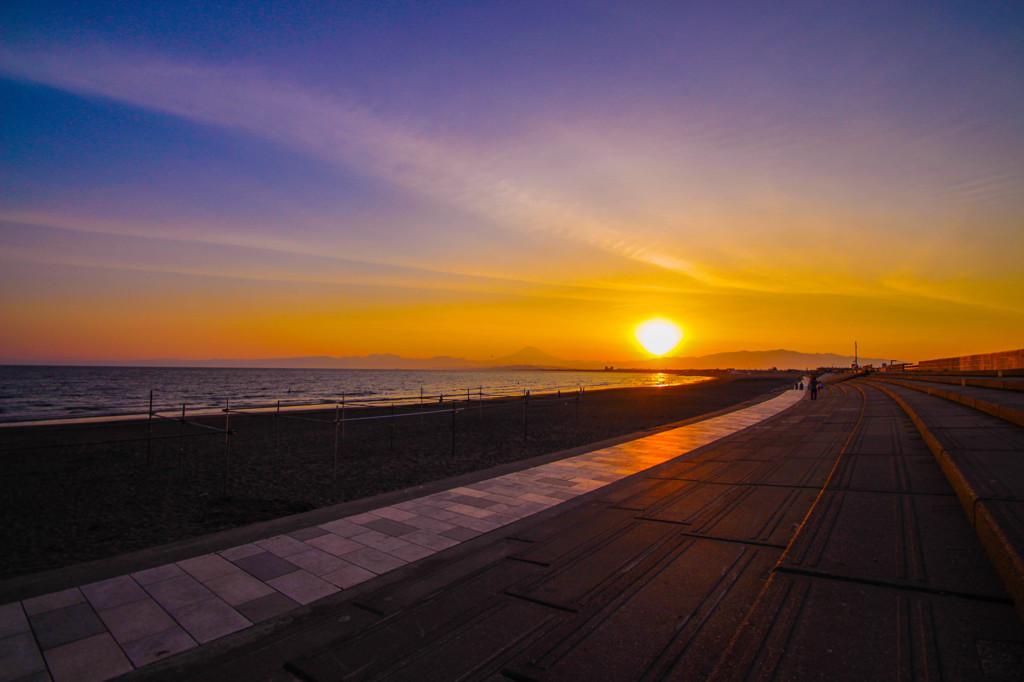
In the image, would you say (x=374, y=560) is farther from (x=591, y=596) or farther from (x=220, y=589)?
(x=591, y=596)

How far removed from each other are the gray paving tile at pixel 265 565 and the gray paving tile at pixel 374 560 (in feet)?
2.21

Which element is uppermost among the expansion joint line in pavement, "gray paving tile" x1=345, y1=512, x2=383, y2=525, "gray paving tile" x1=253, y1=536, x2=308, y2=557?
the expansion joint line in pavement

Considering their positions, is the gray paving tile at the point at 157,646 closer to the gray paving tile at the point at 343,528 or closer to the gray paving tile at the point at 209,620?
the gray paving tile at the point at 209,620

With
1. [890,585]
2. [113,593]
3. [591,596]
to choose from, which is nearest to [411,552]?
[591,596]

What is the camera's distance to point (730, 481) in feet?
30.9

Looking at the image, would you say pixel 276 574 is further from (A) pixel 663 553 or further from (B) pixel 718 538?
(B) pixel 718 538

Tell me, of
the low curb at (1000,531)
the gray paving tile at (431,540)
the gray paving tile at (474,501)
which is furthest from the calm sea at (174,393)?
the low curb at (1000,531)

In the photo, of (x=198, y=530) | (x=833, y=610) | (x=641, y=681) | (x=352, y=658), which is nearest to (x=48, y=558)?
(x=198, y=530)

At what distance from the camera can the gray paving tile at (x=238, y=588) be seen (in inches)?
189

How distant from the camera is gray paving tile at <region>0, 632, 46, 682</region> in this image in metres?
3.58

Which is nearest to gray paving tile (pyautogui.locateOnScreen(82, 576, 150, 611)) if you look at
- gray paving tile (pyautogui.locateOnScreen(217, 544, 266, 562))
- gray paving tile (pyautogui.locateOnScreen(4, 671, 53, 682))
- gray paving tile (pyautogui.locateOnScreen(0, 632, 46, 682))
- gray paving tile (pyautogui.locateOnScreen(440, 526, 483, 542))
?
gray paving tile (pyautogui.locateOnScreen(0, 632, 46, 682))

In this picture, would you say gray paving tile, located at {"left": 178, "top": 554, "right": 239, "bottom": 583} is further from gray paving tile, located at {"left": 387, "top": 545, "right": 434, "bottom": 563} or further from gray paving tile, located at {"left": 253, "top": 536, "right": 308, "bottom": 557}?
gray paving tile, located at {"left": 387, "top": 545, "right": 434, "bottom": 563}

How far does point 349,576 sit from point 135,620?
1920mm

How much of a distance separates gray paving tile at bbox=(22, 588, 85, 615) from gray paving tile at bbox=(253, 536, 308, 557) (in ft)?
5.93
